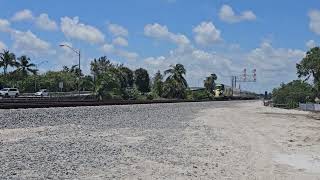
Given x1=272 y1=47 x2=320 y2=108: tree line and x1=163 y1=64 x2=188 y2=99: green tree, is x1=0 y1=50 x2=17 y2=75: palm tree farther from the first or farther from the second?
x1=272 y1=47 x2=320 y2=108: tree line

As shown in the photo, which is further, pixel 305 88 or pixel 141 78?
pixel 141 78

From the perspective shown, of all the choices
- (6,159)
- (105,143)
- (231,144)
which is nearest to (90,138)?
(105,143)

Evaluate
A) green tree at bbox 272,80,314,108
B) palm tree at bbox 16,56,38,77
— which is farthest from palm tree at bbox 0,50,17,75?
green tree at bbox 272,80,314,108

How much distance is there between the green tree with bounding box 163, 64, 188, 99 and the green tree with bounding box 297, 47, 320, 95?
2825 centimetres

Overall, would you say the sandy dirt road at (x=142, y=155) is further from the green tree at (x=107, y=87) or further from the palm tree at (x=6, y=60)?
the palm tree at (x=6, y=60)

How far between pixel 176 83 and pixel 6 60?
136 feet

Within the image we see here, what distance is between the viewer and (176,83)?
134m

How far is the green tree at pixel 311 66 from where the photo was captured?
110206 millimetres

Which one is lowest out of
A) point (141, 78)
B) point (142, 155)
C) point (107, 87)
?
point (142, 155)

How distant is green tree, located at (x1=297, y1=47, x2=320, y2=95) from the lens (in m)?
110

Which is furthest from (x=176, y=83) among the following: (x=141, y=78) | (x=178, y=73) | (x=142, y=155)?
(x=142, y=155)

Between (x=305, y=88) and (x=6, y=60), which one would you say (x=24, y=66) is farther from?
(x=305, y=88)

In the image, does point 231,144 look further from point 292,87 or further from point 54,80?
point 54,80

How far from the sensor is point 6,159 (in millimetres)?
16641
